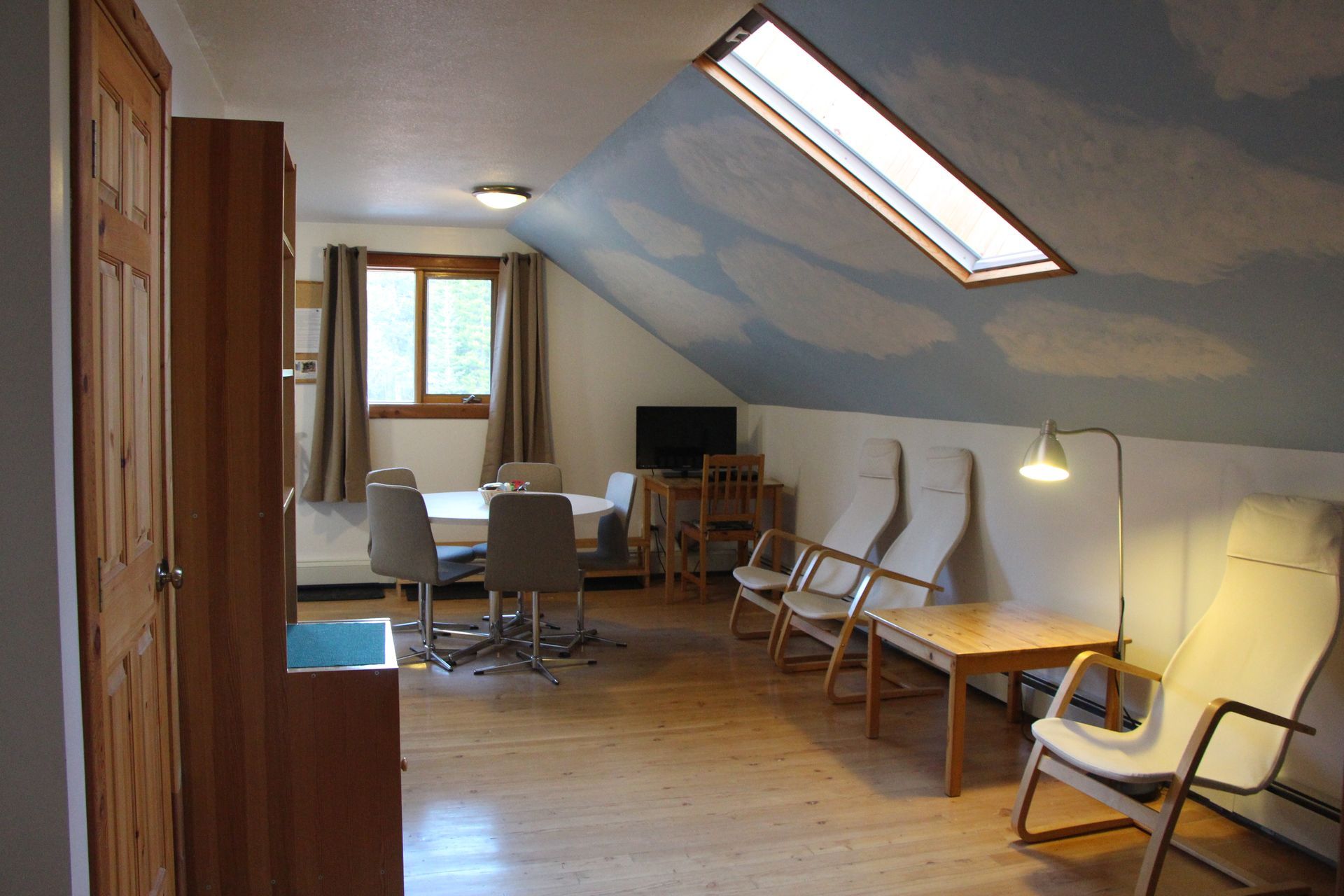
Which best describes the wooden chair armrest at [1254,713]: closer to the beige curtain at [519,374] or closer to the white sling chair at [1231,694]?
the white sling chair at [1231,694]

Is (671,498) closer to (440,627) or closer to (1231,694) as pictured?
(440,627)

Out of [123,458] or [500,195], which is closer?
[123,458]

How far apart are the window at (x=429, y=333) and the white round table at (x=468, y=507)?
1447 mm

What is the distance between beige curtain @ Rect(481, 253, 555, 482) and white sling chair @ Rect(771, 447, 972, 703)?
2388 millimetres

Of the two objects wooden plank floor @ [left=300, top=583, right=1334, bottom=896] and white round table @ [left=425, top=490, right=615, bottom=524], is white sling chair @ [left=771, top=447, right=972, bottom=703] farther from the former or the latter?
white round table @ [left=425, top=490, right=615, bottom=524]

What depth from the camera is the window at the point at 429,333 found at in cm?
633

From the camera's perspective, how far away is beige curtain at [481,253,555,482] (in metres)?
6.31

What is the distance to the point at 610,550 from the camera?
5.06 m

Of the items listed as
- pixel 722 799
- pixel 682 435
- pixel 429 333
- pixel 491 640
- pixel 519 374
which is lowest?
pixel 722 799

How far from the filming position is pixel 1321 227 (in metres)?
2.05

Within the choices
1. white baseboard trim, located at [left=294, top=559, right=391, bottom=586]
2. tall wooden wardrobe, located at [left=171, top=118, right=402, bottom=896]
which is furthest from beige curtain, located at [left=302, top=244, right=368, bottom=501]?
tall wooden wardrobe, located at [left=171, top=118, right=402, bottom=896]

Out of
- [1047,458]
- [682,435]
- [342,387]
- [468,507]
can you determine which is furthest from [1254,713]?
[342,387]

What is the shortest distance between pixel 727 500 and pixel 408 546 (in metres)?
2.23

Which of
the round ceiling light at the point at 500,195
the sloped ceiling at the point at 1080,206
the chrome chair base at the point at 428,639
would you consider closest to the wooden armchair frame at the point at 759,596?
the sloped ceiling at the point at 1080,206
